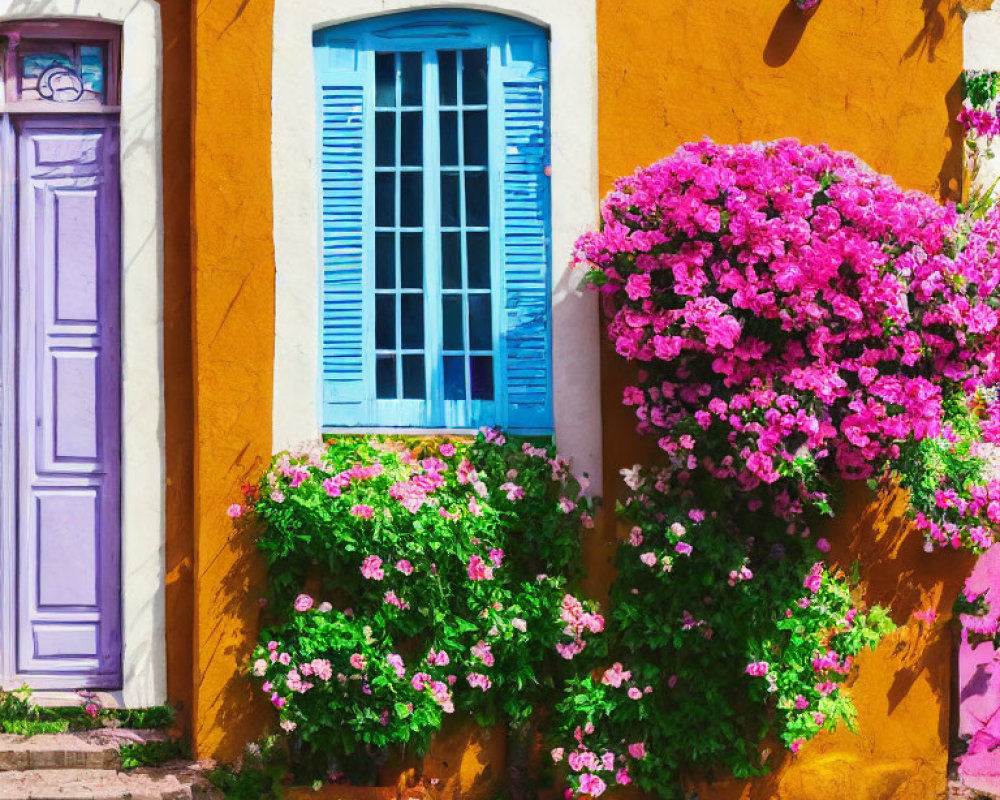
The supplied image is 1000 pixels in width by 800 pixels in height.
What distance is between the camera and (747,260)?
A: 5496 millimetres

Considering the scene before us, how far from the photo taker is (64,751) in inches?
234

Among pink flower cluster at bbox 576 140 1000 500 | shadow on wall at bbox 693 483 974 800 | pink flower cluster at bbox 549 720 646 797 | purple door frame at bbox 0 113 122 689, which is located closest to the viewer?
pink flower cluster at bbox 576 140 1000 500

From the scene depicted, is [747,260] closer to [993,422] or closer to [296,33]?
[993,422]

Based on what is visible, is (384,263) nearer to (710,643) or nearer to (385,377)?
(385,377)

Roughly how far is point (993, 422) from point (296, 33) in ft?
11.7

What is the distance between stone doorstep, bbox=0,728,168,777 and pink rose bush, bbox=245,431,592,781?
76 centimetres

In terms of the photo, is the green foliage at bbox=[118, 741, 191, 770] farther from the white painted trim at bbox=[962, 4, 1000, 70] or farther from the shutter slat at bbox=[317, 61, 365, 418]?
the white painted trim at bbox=[962, 4, 1000, 70]

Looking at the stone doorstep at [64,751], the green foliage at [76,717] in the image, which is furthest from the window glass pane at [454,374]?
the stone doorstep at [64,751]

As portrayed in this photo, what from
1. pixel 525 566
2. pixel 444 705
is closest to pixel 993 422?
pixel 525 566

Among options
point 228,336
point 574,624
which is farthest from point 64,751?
point 574,624

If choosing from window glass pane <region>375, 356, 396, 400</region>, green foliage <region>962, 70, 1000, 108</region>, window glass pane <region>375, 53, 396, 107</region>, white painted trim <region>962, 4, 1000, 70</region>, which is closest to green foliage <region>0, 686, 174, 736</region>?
window glass pane <region>375, 356, 396, 400</region>

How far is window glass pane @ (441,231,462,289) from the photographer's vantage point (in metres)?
6.24

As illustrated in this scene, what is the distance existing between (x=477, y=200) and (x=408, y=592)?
1853mm

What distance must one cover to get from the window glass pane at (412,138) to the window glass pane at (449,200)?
0.15m
